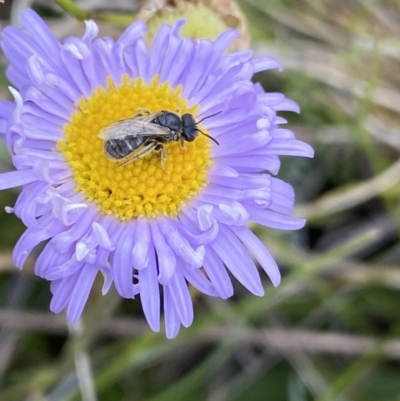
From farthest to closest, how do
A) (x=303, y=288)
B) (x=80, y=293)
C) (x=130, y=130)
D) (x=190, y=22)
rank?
(x=303, y=288), (x=190, y=22), (x=130, y=130), (x=80, y=293)

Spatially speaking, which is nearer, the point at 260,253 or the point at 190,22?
the point at 260,253

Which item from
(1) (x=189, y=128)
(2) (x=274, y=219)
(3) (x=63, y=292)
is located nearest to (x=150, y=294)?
(3) (x=63, y=292)

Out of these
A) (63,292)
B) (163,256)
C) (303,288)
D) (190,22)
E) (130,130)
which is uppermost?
(190,22)

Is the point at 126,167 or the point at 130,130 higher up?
the point at 130,130

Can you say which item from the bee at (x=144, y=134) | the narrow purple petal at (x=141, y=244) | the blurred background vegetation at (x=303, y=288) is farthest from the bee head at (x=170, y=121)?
the blurred background vegetation at (x=303, y=288)

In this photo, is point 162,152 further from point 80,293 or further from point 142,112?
point 80,293

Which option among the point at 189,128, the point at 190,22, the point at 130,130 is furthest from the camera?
the point at 190,22
